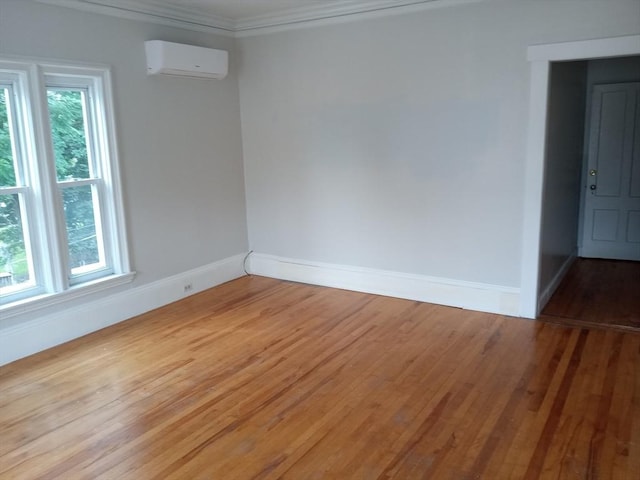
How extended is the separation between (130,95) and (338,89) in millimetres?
1926

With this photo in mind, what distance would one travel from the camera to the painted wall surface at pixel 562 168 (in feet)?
15.1

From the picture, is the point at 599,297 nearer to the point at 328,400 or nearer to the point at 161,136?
the point at 328,400

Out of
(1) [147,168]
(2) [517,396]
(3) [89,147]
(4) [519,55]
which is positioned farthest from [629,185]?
(3) [89,147]

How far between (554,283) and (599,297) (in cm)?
42

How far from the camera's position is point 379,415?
3.11 meters

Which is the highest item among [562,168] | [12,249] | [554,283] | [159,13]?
[159,13]

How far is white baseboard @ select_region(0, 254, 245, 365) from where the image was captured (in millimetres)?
3984

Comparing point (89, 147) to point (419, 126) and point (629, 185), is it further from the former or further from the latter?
point (629, 185)

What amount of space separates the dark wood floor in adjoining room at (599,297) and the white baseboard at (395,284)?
419 mm

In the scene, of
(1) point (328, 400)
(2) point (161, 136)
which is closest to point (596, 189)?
(1) point (328, 400)

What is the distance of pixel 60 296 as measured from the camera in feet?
13.8

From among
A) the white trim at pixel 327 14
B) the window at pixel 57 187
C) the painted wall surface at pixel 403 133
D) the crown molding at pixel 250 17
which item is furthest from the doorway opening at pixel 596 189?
the window at pixel 57 187

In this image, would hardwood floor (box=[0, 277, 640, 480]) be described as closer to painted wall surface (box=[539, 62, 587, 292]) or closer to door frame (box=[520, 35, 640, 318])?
door frame (box=[520, 35, 640, 318])

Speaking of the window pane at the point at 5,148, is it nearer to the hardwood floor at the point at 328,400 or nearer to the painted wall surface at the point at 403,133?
the hardwood floor at the point at 328,400
